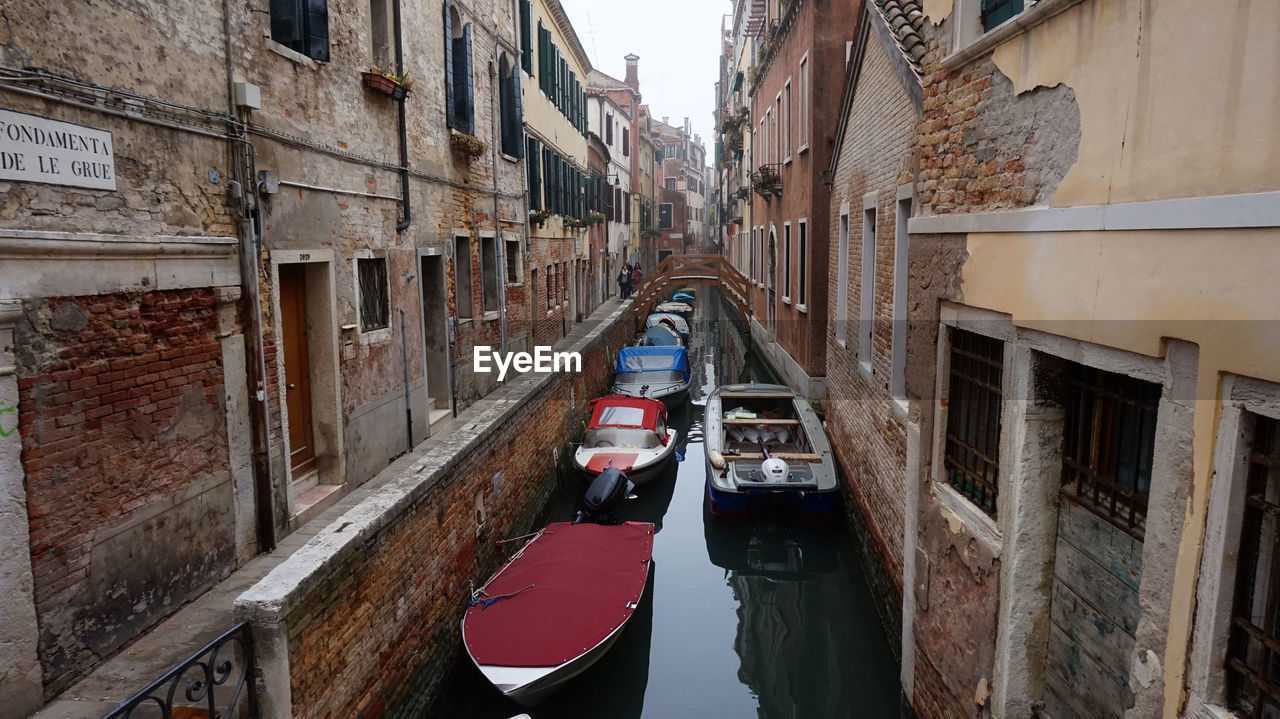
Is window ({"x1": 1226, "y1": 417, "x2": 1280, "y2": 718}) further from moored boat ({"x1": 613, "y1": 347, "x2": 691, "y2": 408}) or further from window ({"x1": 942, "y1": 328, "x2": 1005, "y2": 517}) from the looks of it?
moored boat ({"x1": 613, "y1": 347, "x2": 691, "y2": 408})

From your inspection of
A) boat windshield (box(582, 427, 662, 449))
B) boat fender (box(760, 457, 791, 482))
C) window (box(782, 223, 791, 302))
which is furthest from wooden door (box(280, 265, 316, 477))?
window (box(782, 223, 791, 302))

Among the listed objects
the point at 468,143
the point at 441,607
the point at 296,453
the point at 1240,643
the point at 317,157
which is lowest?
the point at 441,607

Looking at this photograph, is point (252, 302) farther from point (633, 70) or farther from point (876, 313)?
point (633, 70)

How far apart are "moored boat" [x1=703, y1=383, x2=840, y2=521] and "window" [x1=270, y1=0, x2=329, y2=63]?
597 cm

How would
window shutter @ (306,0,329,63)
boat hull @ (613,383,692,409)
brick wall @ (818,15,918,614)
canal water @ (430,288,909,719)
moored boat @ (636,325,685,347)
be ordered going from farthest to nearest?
moored boat @ (636,325,685,347) < boat hull @ (613,383,692,409) < brick wall @ (818,15,918,614) < canal water @ (430,288,909,719) < window shutter @ (306,0,329,63)

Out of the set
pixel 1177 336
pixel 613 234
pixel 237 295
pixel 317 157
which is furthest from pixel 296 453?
pixel 613 234

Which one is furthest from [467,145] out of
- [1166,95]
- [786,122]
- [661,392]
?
[1166,95]

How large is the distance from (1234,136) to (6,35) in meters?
4.65

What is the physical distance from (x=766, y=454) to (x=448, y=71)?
19.7ft

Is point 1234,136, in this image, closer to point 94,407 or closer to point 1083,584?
point 1083,584

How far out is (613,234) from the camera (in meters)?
28.2

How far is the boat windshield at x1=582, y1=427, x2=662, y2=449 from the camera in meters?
10.9

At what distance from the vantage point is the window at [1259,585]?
7.26 feet

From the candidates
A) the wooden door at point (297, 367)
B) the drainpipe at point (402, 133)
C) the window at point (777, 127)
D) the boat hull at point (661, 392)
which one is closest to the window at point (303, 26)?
the drainpipe at point (402, 133)
